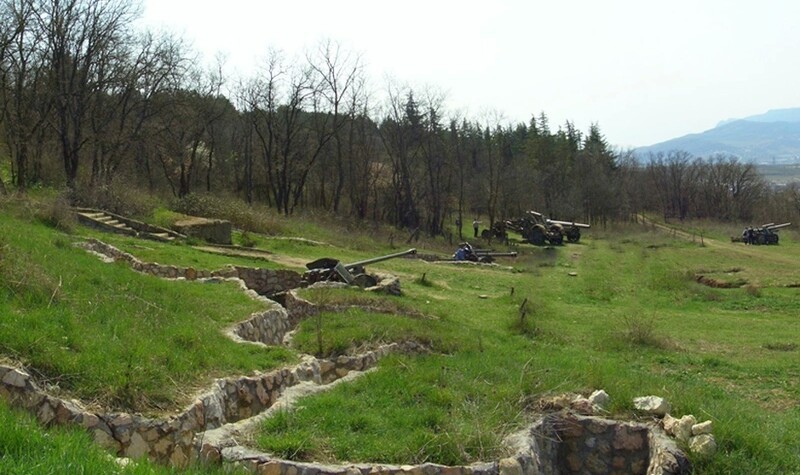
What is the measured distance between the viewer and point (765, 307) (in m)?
22.1

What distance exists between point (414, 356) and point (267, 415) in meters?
3.81

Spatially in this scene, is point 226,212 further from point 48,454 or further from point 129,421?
point 48,454

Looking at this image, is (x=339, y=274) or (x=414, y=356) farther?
(x=339, y=274)

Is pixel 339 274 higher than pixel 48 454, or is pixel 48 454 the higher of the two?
pixel 48 454

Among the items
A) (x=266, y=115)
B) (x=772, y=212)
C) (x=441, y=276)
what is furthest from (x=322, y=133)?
(x=772, y=212)

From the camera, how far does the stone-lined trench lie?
6387 mm

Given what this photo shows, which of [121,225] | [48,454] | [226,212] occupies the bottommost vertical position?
[48,454]

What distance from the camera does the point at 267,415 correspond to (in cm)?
746

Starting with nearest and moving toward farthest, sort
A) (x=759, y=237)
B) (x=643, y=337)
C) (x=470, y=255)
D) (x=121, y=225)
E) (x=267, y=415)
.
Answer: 1. (x=267, y=415)
2. (x=643, y=337)
3. (x=121, y=225)
4. (x=470, y=255)
5. (x=759, y=237)

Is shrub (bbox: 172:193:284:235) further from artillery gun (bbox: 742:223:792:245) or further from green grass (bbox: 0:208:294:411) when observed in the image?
artillery gun (bbox: 742:223:792:245)

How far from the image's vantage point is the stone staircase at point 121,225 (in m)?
23.6

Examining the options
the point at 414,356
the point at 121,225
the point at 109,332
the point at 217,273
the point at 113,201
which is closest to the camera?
the point at 109,332

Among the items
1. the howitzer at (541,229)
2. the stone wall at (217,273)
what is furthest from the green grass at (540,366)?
the howitzer at (541,229)

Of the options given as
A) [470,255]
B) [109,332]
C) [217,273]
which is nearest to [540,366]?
[109,332]
